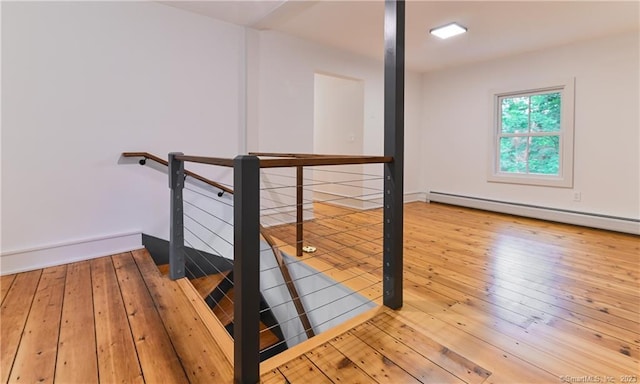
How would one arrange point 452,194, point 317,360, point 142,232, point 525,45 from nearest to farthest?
point 317,360 < point 142,232 < point 525,45 < point 452,194

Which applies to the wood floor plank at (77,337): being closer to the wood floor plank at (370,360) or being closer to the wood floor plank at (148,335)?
the wood floor plank at (148,335)

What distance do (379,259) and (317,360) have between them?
1400 mm

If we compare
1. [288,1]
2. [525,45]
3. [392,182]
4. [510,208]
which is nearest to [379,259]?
[392,182]

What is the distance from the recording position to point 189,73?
3.03m

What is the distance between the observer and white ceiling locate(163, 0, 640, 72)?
287 centimetres

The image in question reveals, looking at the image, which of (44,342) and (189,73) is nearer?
(44,342)

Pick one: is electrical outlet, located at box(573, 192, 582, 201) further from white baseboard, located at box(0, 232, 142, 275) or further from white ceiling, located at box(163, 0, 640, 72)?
white baseboard, located at box(0, 232, 142, 275)

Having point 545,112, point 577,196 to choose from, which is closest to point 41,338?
point 577,196

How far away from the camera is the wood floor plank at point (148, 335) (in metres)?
1.29

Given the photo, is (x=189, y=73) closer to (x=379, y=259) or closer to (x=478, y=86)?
(x=379, y=259)

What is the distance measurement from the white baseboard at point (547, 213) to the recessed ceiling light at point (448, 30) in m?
2.47

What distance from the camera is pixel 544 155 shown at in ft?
14.0

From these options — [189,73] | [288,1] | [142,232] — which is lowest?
[142,232]

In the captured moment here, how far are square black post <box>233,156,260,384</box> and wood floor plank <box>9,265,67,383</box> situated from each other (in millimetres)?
793
